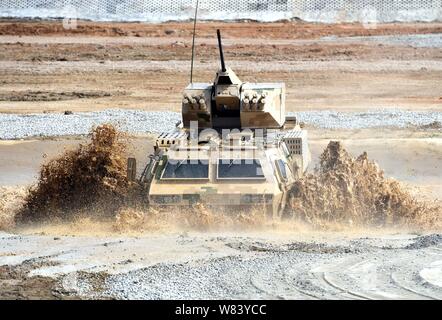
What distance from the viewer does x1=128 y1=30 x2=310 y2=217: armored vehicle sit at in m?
20.0

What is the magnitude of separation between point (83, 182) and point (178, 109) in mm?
12141

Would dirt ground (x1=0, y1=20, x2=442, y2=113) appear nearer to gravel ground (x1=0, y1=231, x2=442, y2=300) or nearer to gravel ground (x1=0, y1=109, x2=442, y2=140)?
gravel ground (x1=0, y1=109, x2=442, y2=140)

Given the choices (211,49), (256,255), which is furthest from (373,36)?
(256,255)

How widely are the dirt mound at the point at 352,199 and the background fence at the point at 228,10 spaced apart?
24104 millimetres

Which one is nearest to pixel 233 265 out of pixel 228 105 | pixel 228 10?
pixel 228 105

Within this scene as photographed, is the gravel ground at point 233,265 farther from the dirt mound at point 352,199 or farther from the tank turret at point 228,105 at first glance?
the tank turret at point 228,105

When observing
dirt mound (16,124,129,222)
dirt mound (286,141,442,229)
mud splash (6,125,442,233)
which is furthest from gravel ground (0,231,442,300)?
dirt mound (16,124,129,222)

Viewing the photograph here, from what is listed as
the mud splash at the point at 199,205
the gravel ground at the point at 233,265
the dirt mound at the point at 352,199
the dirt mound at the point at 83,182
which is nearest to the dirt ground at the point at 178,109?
the gravel ground at the point at 233,265

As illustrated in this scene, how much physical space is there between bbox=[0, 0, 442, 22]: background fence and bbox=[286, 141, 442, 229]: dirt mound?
949 inches

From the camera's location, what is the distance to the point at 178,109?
1331 inches

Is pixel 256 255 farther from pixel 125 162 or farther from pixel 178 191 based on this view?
pixel 125 162

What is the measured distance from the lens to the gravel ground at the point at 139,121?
30422mm

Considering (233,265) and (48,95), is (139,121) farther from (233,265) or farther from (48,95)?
(233,265)
